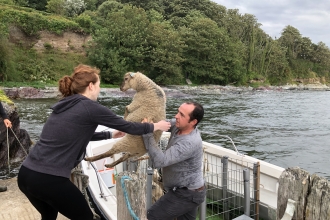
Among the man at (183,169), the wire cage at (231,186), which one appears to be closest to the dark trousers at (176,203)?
the man at (183,169)

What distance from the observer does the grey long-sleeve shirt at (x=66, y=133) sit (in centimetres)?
203

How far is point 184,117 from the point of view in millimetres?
2527

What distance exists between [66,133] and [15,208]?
3.01 meters

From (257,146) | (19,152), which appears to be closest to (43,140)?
(19,152)

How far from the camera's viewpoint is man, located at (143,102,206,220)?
8.13 feet

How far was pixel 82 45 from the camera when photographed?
117ft

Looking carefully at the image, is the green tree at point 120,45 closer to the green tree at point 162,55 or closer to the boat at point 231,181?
the green tree at point 162,55

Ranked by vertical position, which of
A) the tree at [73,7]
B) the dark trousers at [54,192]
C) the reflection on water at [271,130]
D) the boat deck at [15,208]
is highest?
the tree at [73,7]

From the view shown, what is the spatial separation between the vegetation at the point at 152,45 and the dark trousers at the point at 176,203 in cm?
2666

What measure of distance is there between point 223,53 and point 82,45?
19.1 meters

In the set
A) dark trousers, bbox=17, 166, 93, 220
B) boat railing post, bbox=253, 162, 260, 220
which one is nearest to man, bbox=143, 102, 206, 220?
dark trousers, bbox=17, 166, 93, 220

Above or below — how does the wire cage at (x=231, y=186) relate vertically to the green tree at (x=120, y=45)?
below

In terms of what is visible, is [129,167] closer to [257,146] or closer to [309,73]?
[257,146]

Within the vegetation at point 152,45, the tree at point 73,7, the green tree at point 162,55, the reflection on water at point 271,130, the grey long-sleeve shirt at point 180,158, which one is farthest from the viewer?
the tree at point 73,7
